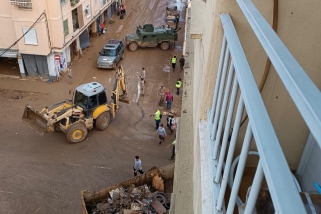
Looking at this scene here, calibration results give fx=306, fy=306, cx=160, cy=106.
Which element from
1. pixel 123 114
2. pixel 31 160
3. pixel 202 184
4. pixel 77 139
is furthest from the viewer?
pixel 123 114

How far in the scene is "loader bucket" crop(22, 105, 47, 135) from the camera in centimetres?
1412

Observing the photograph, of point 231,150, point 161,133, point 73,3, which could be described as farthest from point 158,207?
point 73,3

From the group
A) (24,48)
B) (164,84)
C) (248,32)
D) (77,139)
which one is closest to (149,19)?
(164,84)

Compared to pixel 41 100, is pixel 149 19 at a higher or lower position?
higher

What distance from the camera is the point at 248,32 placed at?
3174 millimetres

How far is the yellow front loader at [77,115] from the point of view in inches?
564

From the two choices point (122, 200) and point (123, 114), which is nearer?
point (122, 200)

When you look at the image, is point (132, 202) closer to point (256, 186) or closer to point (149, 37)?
point (256, 186)

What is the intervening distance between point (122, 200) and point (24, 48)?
526 inches

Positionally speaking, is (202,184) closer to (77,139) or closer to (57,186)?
(57,186)

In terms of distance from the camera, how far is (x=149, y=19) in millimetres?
32594

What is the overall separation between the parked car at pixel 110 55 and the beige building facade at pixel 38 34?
235cm

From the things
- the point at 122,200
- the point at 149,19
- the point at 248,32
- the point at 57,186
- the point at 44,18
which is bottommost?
the point at 57,186

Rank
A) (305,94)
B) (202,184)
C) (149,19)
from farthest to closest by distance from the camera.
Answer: (149,19)
(202,184)
(305,94)
